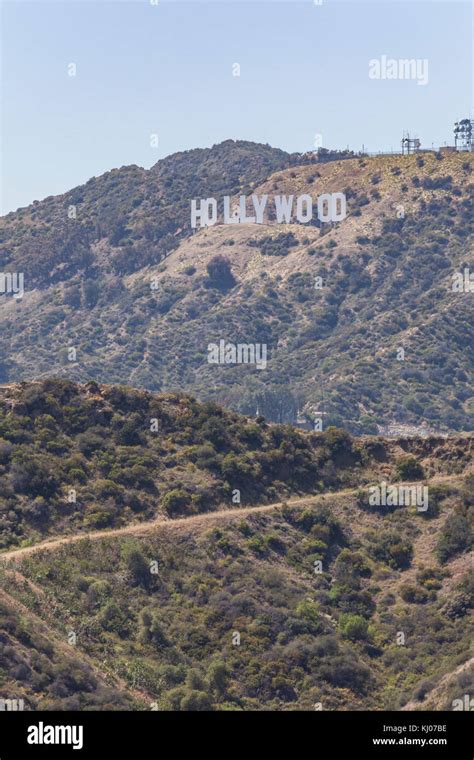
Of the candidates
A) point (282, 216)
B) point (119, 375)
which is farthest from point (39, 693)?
point (282, 216)

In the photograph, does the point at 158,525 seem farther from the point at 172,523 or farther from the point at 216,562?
the point at 216,562

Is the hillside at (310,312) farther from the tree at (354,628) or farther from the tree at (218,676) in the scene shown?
the tree at (218,676)

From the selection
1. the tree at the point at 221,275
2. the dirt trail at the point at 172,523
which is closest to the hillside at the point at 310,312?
the tree at the point at 221,275
